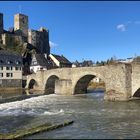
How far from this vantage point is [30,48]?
8056 cm

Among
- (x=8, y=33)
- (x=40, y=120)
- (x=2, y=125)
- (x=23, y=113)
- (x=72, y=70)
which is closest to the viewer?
(x=2, y=125)

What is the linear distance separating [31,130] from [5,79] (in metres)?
49.6

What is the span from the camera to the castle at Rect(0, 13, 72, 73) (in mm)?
76000

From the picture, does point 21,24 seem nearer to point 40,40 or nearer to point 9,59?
point 40,40

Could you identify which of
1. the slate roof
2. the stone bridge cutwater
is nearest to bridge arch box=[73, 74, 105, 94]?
the stone bridge cutwater

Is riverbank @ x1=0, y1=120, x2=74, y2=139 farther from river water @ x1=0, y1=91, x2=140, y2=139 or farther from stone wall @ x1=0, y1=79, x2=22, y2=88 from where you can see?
stone wall @ x1=0, y1=79, x2=22, y2=88

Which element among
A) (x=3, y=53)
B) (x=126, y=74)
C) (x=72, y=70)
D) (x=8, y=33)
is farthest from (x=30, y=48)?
(x=126, y=74)

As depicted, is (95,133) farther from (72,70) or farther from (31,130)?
(72,70)

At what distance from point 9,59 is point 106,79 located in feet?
116

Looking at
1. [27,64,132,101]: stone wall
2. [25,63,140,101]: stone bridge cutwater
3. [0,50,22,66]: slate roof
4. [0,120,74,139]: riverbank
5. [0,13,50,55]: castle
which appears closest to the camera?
[0,120,74,139]: riverbank

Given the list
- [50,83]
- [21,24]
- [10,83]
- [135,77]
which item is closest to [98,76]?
[135,77]

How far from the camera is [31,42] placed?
84.2 metres

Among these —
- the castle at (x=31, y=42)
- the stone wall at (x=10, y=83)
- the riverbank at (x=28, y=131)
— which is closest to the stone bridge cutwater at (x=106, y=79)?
the stone wall at (x=10, y=83)

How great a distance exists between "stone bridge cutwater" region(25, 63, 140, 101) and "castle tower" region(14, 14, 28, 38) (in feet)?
106
